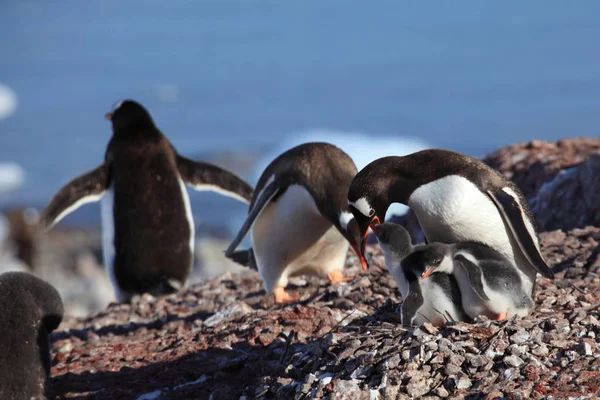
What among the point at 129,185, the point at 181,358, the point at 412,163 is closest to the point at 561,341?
the point at 412,163

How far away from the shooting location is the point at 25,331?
4336 millimetres

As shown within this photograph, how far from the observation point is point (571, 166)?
679 centimetres

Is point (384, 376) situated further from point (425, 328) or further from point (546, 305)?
point (546, 305)

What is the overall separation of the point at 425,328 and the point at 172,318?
2375mm

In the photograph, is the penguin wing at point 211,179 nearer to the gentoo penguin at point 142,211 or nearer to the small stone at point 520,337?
the gentoo penguin at point 142,211

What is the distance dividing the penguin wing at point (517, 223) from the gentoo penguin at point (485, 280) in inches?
3.8

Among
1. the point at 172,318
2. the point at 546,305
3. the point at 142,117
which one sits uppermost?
the point at 142,117

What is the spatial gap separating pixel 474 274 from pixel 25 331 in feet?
6.42

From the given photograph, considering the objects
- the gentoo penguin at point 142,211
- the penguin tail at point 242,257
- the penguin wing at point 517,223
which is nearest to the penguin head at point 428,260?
the penguin wing at point 517,223

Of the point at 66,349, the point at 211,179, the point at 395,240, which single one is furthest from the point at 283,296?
the point at 211,179

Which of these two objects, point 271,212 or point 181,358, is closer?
point 181,358

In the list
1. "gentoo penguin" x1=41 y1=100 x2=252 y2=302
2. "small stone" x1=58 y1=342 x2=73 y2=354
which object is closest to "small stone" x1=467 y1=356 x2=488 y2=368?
"small stone" x1=58 y1=342 x2=73 y2=354

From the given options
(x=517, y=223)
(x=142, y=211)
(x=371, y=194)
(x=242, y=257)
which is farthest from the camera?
(x=142, y=211)

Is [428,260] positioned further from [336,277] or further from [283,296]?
[336,277]
